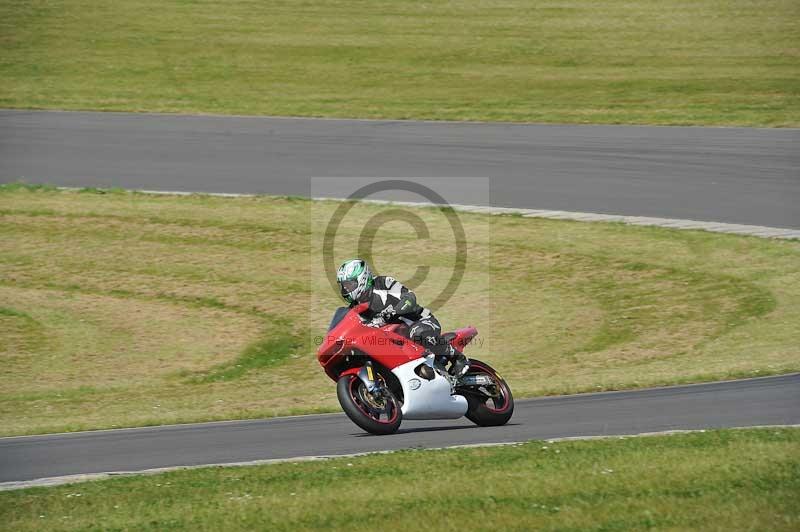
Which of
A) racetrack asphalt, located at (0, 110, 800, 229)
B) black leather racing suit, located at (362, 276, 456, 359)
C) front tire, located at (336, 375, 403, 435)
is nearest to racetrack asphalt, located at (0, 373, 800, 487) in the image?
front tire, located at (336, 375, 403, 435)

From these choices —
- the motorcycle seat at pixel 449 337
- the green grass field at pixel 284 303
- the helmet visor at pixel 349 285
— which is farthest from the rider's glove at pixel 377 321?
the green grass field at pixel 284 303

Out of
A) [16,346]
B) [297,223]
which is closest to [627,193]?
[297,223]

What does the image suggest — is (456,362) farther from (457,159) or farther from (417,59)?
(417,59)

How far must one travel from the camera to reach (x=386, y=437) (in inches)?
484

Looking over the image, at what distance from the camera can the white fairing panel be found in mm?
12180

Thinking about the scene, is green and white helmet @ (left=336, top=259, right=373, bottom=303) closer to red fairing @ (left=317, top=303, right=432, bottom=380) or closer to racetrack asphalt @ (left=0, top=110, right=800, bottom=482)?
red fairing @ (left=317, top=303, right=432, bottom=380)

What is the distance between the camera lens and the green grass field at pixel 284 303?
16031 mm

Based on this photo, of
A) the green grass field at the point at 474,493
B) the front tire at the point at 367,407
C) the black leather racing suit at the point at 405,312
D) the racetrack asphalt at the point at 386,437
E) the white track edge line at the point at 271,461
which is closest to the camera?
the green grass field at the point at 474,493

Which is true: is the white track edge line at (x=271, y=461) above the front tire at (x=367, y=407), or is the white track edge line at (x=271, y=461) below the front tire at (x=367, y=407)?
below

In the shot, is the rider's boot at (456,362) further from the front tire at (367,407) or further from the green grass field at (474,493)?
the green grass field at (474,493)

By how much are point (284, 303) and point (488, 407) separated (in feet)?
26.4

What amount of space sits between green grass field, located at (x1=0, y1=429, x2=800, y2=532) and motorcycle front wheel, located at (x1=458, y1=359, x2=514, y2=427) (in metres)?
1.75

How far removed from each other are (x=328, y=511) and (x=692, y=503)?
274 cm

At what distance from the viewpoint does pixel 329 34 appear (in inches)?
2013
